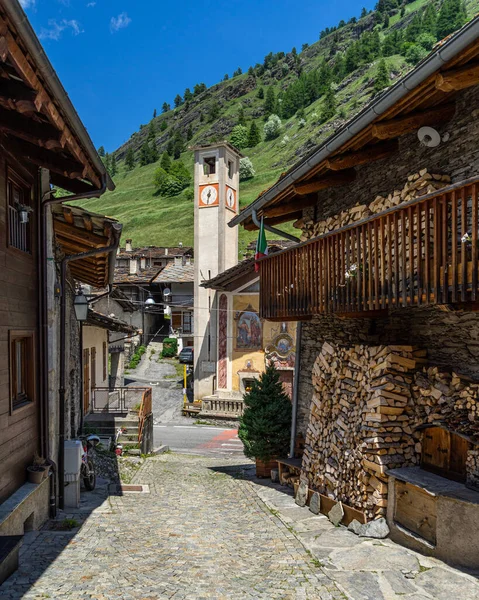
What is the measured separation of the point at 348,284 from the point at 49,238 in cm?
433

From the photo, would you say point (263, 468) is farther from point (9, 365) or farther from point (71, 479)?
point (9, 365)

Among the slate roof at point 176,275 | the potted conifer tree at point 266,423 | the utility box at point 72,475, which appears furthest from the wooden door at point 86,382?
the slate roof at point 176,275

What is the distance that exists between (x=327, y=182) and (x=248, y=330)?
17684mm

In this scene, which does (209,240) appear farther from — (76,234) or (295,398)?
(76,234)

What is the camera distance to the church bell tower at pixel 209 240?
28.7m

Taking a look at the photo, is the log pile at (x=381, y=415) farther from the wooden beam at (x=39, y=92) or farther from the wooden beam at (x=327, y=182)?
the wooden beam at (x=39, y=92)

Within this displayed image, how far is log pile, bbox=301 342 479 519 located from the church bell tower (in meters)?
19.8

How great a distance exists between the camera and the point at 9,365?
6512mm

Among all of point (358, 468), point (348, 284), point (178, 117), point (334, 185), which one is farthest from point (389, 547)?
point (178, 117)

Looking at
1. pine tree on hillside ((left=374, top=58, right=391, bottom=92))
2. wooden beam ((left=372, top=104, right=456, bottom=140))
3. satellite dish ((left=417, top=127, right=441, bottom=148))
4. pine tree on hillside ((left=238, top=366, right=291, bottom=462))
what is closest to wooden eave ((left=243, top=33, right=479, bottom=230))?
wooden beam ((left=372, top=104, right=456, bottom=140))

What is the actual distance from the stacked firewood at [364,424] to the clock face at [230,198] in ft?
70.7

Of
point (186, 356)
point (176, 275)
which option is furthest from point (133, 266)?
point (186, 356)

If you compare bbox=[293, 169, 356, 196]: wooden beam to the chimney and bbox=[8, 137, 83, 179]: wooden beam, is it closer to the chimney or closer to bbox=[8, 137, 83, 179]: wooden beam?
bbox=[8, 137, 83, 179]: wooden beam

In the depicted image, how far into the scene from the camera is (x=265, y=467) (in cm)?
1224
